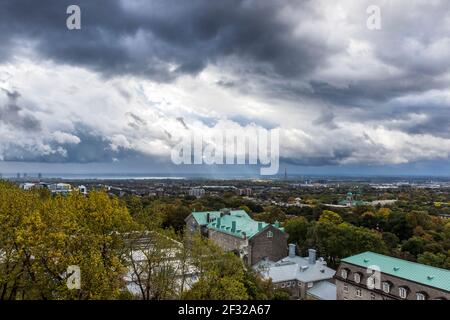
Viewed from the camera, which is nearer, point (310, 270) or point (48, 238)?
point (48, 238)

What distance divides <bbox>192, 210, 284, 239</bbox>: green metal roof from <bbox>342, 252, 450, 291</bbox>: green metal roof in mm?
20237

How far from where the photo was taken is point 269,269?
39.9 m

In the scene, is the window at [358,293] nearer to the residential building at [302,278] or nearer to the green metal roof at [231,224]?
the residential building at [302,278]

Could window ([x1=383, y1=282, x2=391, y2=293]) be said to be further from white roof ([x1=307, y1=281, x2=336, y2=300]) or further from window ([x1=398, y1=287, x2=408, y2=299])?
white roof ([x1=307, y1=281, x2=336, y2=300])

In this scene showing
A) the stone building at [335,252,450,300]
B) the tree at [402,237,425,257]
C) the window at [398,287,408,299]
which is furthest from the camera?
the tree at [402,237,425,257]

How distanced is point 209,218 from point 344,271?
35203 millimetres

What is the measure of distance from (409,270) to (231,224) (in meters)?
31.9

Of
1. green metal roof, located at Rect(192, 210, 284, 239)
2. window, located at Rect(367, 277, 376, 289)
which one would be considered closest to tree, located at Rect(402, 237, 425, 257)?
green metal roof, located at Rect(192, 210, 284, 239)

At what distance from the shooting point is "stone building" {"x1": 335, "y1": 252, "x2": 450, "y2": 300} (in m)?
26.3

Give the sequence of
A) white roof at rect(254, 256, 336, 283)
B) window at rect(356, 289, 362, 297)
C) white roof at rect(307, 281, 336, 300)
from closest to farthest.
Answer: window at rect(356, 289, 362, 297)
white roof at rect(307, 281, 336, 300)
white roof at rect(254, 256, 336, 283)

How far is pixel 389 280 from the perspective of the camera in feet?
96.1

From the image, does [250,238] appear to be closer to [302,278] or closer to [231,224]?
[231,224]
